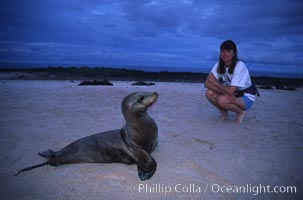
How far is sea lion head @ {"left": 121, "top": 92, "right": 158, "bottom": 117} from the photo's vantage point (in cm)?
316

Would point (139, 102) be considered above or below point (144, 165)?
above

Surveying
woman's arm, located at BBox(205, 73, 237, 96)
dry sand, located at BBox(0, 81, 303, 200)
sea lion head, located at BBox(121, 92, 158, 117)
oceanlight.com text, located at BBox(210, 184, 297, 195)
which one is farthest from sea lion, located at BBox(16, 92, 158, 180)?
woman's arm, located at BBox(205, 73, 237, 96)

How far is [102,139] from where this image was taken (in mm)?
3424

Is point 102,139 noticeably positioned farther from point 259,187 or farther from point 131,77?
point 131,77

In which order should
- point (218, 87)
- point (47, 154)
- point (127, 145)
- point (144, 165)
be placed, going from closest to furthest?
point (144, 165) → point (127, 145) → point (47, 154) → point (218, 87)

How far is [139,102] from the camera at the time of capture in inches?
126

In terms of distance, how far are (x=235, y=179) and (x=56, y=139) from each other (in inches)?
124

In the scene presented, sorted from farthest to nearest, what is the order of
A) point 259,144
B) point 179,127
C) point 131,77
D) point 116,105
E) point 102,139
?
1. point 131,77
2. point 116,105
3. point 179,127
4. point 259,144
5. point 102,139

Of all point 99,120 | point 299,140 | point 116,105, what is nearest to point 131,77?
point 116,105

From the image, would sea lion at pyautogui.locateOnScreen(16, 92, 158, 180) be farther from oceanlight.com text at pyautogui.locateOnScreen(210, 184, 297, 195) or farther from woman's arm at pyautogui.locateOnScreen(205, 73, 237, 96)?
woman's arm at pyautogui.locateOnScreen(205, 73, 237, 96)

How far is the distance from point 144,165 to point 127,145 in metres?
0.37

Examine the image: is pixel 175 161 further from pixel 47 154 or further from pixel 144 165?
pixel 47 154

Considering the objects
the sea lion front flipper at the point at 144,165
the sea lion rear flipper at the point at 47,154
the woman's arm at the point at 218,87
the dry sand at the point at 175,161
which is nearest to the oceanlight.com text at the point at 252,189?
the dry sand at the point at 175,161

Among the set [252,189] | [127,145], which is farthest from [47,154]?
[252,189]
